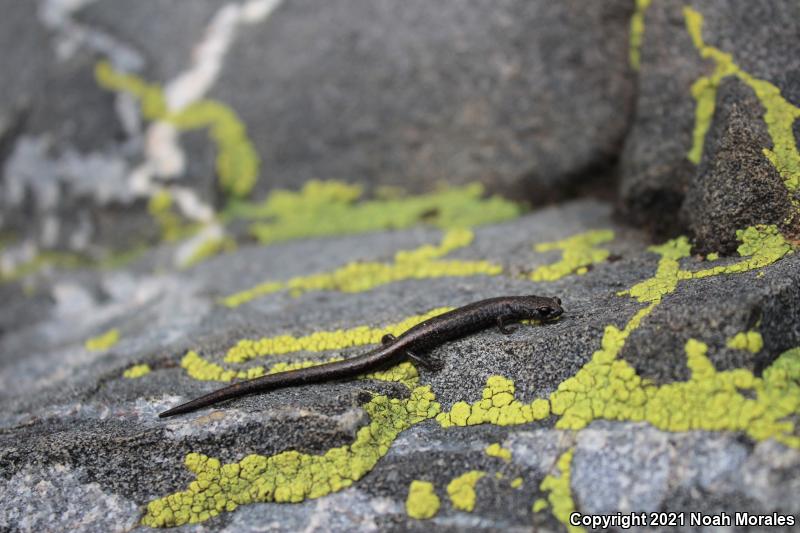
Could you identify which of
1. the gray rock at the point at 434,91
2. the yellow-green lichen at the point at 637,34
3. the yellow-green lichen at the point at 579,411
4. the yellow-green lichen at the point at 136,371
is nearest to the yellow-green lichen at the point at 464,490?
the yellow-green lichen at the point at 579,411

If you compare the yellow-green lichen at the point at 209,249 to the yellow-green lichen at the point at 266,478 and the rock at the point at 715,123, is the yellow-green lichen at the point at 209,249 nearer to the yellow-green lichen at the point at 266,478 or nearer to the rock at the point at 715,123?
the yellow-green lichen at the point at 266,478

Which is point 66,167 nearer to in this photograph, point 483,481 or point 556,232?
point 556,232

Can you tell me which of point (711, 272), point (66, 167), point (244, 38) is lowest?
point (711, 272)

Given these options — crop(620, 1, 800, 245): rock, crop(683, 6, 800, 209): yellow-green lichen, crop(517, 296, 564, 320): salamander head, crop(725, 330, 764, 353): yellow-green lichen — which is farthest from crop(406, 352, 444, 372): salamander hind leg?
crop(683, 6, 800, 209): yellow-green lichen

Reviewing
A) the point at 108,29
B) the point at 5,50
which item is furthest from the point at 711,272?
the point at 5,50

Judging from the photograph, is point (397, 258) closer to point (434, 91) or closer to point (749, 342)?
point (434, 91)

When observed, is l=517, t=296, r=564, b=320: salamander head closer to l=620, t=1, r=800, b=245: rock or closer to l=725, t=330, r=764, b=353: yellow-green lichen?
l=725, t=330, r=764, b=353: yellow-green lichen

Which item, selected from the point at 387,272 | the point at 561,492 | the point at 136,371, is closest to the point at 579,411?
the point at 561,492
